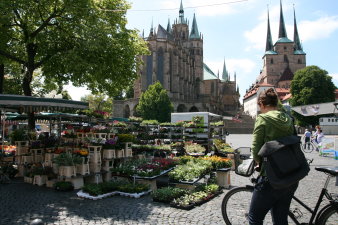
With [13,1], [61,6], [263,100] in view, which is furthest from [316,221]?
[61,6]

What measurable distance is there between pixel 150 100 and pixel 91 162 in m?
44.3

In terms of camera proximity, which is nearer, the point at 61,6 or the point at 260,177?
the point at 260,177

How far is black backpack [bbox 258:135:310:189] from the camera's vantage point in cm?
306

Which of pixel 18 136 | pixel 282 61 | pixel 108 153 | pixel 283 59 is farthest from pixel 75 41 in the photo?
pixel 283 59

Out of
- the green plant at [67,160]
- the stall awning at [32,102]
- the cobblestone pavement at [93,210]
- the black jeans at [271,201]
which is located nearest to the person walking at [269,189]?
the black jeans at [271,201]

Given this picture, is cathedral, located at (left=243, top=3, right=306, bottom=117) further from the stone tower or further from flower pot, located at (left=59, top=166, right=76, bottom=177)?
flower pot, located at (left=59, top=166, right=76, bottom=177)

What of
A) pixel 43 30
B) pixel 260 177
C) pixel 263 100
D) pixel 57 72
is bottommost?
pixel 260 177

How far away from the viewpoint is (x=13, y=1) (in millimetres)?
10570

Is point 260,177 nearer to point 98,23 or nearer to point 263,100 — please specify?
point 263,100

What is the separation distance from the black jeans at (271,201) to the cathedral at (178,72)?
47547mm

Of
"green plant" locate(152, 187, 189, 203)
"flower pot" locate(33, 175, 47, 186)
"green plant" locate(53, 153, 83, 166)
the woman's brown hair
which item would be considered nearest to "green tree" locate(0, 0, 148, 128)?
"green plant" locate(53, 153, 83, 166)

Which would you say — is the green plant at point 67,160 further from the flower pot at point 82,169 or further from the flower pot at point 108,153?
the flower pot at point 108,153

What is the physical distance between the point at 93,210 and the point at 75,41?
9358 mm

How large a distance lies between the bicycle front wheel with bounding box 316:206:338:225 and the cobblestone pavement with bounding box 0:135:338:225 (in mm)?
1367
